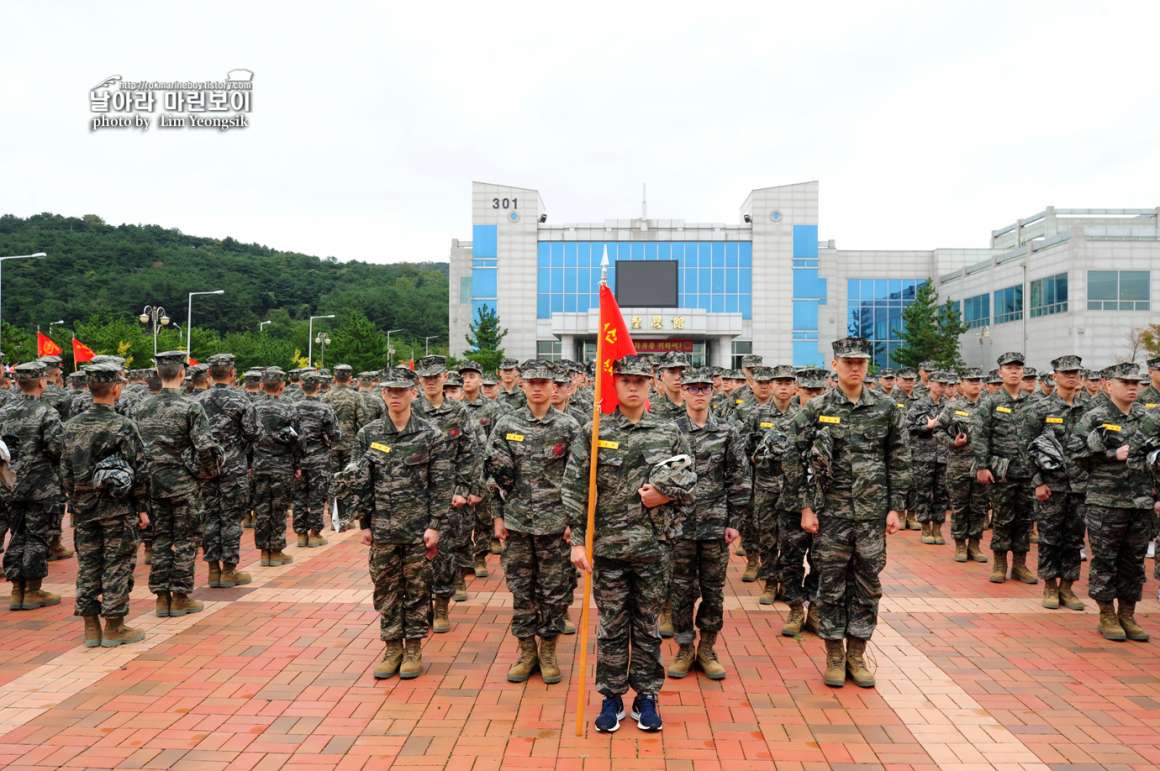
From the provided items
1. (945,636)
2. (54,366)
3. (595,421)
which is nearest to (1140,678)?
(945,636)

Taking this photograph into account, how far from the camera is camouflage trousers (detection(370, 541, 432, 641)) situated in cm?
573

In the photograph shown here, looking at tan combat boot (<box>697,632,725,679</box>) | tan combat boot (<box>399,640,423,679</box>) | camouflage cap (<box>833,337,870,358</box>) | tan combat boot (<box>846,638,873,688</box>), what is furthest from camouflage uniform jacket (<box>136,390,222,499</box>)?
tan combat boot (<box>846,638,873,688</box>)

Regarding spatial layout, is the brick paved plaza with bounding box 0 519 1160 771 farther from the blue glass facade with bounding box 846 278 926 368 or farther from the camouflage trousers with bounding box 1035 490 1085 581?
the blue glass facade with bounding box 846 278 926 368

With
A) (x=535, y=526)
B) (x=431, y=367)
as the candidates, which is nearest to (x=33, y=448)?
(x=431, y=367)

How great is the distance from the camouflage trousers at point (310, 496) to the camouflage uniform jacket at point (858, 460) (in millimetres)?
7096

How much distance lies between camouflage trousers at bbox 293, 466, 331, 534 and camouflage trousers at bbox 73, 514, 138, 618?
382 cm

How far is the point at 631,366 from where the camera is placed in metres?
5.00

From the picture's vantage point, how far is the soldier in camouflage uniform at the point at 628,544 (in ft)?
15.9

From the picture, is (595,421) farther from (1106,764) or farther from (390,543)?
(1106,764)

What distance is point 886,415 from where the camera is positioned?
18.8ft

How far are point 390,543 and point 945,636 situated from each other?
4961 mm

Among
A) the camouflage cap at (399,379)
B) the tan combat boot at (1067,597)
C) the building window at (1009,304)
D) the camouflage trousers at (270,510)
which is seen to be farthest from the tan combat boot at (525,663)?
the building window at (1009,304)

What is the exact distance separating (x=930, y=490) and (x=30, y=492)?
11.5m

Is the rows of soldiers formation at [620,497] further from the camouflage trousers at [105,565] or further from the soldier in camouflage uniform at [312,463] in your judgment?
the soldier in camouflage uniform at [312,463]
